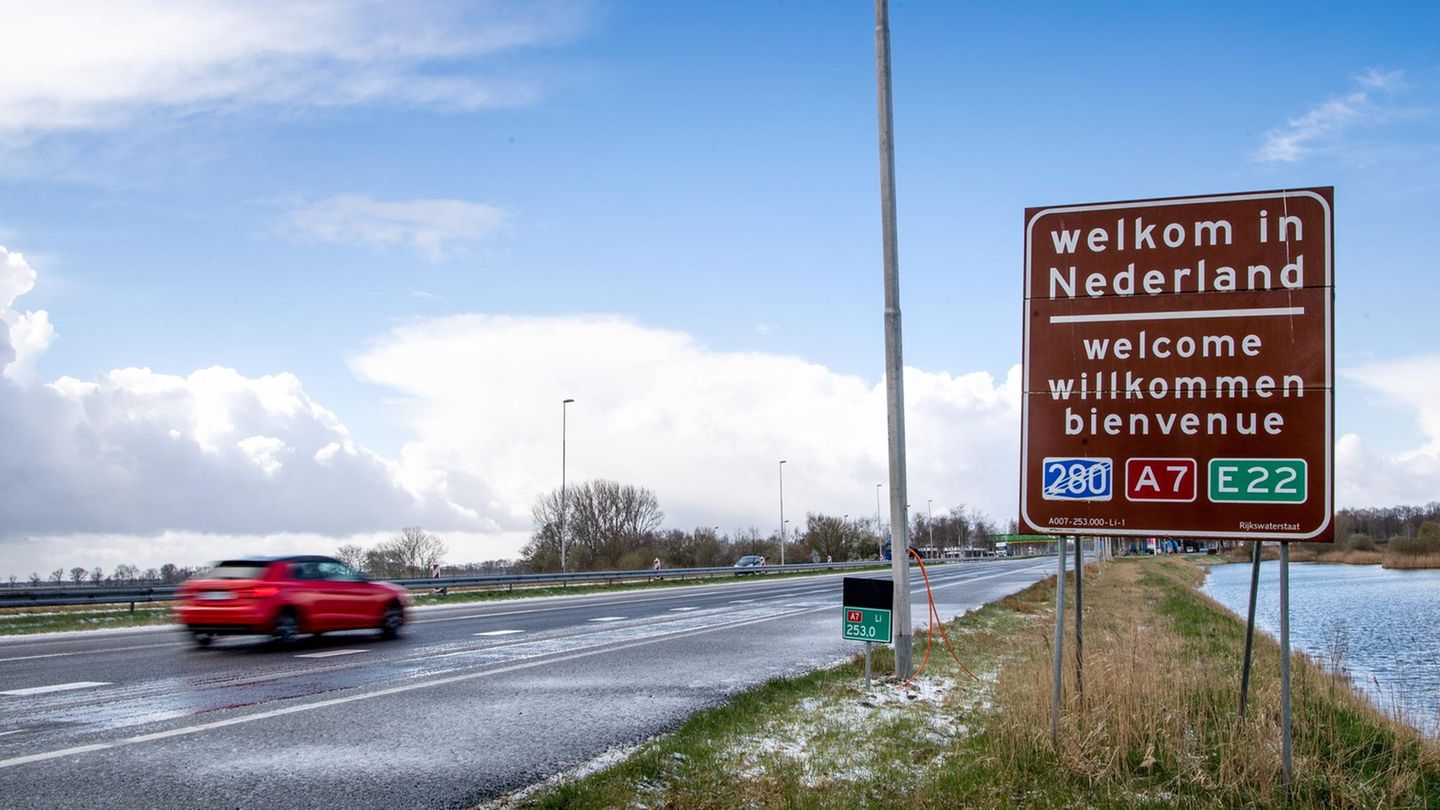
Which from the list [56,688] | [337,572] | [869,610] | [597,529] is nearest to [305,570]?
[337,572]

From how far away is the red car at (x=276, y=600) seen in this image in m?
15.3

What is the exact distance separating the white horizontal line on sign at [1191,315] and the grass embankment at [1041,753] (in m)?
2.40

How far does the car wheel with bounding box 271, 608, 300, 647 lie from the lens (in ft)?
50.9

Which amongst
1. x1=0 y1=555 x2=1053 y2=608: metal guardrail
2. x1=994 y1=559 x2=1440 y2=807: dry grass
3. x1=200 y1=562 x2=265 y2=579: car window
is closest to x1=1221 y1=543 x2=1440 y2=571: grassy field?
x1=0 y1=555 x2=1053 y2=608: metal guardrail

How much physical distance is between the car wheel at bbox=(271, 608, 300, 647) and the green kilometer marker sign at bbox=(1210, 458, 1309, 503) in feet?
44.6

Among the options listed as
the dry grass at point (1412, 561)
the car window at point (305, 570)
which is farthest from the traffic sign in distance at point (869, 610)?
the dry grass at point (1412, 561)

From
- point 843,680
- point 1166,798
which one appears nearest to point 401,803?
point 1166,798

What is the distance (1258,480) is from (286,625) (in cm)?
1392

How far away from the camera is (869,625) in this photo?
10414 millimetres

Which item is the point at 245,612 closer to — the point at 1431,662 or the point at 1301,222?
the point at 1301,222

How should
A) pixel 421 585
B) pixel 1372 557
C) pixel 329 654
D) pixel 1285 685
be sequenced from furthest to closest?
pixel 1372 557
pixel 421 585
pixel 329 654
pixel 1285 685

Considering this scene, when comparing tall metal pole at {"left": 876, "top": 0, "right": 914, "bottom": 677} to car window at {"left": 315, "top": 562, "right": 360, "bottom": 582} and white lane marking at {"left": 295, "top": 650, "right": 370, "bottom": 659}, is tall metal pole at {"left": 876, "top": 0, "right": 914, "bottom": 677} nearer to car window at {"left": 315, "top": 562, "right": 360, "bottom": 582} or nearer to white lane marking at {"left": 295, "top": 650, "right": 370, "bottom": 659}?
white lane marking at {"left": 295, "top": 650, "right": 370, "bottom": 659}

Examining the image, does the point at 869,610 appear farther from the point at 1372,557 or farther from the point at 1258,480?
the point at 1372,557

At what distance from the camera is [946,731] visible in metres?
7.56
